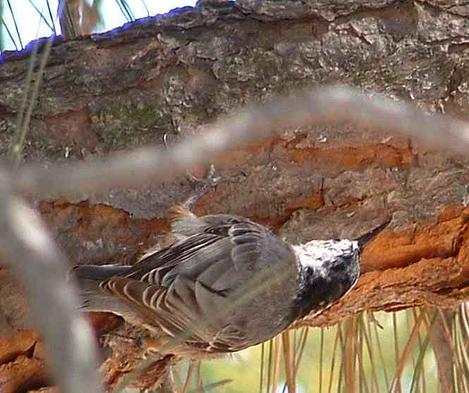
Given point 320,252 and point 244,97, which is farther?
point 320,252

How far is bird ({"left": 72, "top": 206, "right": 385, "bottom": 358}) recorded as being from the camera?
68.9 inches

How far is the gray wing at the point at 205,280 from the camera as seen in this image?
1752 mm

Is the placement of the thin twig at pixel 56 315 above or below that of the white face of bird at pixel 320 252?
below

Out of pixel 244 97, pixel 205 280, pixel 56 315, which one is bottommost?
pixel 56 315

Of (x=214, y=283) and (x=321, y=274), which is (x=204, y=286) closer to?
(x=214, y=283)

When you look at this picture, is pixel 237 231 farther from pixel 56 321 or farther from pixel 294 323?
pixel 56 321

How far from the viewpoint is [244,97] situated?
167cm

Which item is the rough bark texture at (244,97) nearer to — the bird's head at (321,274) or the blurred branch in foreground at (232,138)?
the bird's head at (321,274)

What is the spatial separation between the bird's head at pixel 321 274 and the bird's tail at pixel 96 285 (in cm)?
33

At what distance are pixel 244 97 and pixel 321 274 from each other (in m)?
0.44

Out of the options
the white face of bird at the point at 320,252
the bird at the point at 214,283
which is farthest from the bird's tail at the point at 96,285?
the white face of bird at the point at 320,252

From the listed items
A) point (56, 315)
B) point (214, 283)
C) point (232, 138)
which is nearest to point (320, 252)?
point (214, 283)

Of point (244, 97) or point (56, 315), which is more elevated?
point (244, 97)

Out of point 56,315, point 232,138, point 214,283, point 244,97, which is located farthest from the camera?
point 214,283
